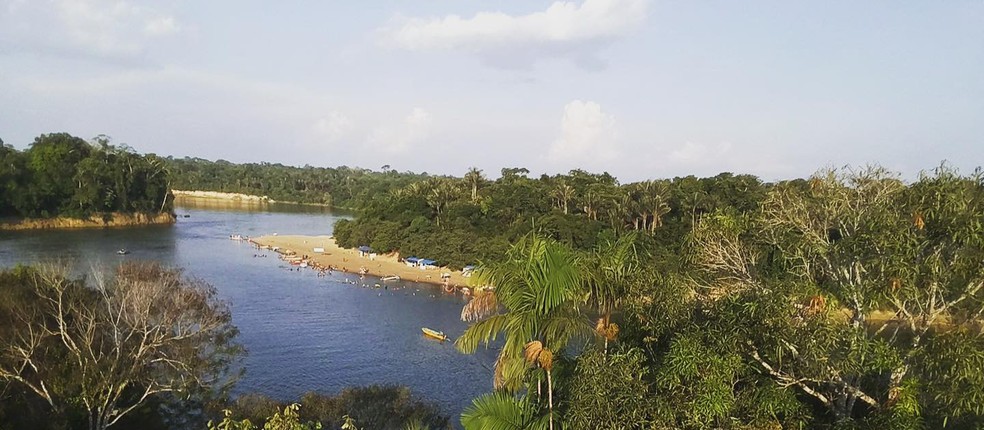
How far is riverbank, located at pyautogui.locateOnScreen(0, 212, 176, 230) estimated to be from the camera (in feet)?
262

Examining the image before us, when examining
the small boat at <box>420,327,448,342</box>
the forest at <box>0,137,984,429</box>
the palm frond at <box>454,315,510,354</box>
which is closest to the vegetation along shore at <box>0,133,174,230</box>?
the small boat at <box>420,327,448,342</box>

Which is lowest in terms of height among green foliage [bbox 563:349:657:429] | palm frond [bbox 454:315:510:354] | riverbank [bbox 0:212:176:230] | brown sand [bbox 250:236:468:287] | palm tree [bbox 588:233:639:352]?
brown sand [bbox 250:236:468:287]

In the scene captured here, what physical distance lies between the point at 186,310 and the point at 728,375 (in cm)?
1842

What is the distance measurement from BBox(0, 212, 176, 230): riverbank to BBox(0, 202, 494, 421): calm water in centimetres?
512

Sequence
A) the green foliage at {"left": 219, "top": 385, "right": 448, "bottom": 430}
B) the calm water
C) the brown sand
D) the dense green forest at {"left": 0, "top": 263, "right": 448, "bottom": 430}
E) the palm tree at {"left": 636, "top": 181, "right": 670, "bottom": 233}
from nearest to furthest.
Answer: the dense green forest at {"left": 0, "top": 263, "right": 448, "bottom": 430}
the green foliage at {"left": 219, "top": 385, "right": 448, "bottom": 430}
the calm water
the brown sand
the palm tree at {"left": 636, "top": 181, "right": 670, "bottom": 233}

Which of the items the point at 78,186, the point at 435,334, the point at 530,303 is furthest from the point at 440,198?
the point at 530,303

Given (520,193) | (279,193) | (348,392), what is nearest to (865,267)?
(348,392)

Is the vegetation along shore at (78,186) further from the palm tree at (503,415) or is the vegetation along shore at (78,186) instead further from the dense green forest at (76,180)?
the palm tree at (503,415)

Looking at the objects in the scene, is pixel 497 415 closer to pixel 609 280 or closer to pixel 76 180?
pixel 609 280

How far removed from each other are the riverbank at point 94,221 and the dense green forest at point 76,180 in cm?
66

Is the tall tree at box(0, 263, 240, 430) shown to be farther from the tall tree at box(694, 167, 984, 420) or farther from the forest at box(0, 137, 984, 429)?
the tall tree at box(694, 167, 984, 420)

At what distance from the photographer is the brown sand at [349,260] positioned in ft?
194

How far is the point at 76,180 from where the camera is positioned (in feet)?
283

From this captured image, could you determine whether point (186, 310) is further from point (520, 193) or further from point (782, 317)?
point (520, 193)
